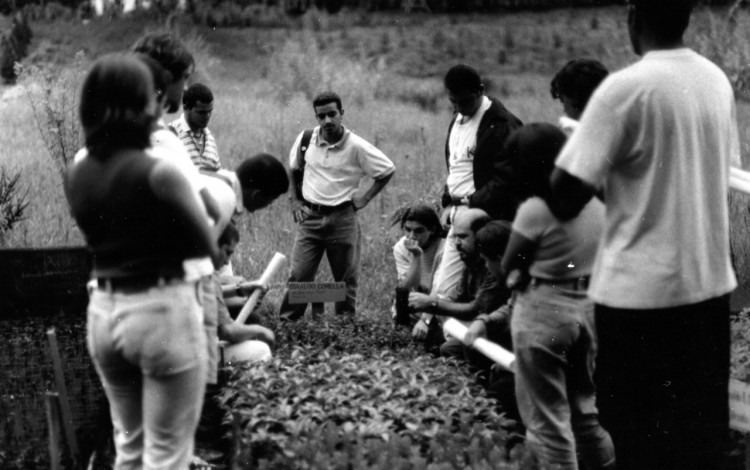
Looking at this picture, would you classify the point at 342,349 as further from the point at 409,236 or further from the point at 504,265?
the point at 504,265

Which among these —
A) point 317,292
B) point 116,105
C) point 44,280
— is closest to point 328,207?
point 317,292

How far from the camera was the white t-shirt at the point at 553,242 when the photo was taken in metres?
4.49

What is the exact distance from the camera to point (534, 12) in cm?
1315

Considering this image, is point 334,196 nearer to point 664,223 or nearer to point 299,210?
point 299,210

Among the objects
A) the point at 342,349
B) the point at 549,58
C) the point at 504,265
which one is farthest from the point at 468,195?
the point at 549,58

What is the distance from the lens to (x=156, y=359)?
11.7ft

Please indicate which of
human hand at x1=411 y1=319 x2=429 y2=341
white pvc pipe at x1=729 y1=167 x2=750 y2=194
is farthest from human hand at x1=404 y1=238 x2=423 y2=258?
white pvc pipe at x1=729 y1=167 x2=750 y2=194

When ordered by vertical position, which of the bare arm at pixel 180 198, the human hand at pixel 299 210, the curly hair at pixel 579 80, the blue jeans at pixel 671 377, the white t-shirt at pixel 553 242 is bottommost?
the human hand at pixel 299 210

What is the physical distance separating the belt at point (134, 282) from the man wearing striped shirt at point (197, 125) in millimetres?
5223

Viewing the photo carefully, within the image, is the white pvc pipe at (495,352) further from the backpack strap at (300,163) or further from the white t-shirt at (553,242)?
the backpack strap at (300,163)

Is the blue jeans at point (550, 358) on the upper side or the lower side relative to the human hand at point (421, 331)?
upper

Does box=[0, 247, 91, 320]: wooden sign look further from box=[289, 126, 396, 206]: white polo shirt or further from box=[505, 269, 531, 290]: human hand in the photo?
box=[289, 126, 396, 206]: white polo shirt

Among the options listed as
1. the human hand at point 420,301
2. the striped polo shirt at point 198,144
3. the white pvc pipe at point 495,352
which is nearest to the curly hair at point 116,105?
the white pvc pipe at point 495,352

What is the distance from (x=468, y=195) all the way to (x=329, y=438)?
3.70 meters
